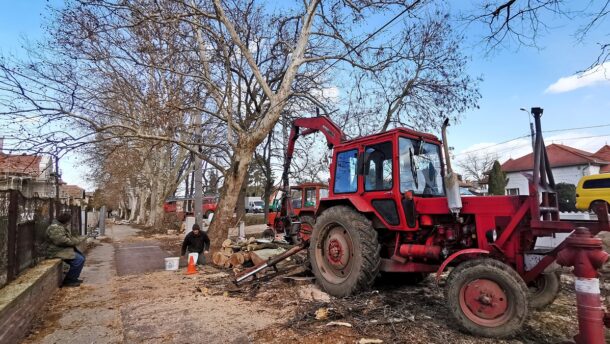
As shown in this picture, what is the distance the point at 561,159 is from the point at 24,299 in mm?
41594

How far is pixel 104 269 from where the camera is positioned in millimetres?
10836

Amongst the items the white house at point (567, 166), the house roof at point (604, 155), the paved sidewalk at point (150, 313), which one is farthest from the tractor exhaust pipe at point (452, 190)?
the house roof at point (604, 155)

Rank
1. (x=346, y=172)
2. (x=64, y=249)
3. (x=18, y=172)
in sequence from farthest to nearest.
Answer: (x=18, y=172) → (x=64, y=249) → (x=346, y=172)

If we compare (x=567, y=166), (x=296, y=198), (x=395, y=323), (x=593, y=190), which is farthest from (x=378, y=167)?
(x=567, y=166)

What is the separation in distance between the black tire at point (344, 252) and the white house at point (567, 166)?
2997 centimetres

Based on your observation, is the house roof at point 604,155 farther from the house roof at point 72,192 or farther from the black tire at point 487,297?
the house roof at point 72,192

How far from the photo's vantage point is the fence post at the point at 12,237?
222 inches

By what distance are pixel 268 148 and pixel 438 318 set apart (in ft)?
57.5

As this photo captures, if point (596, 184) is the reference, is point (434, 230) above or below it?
below

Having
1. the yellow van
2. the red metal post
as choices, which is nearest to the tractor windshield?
the red metal post

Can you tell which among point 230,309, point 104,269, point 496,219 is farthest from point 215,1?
point 496,219

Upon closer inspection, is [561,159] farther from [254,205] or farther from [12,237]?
[12,237]

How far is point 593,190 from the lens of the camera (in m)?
21.6

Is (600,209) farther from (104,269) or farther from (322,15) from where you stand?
(104,269)
